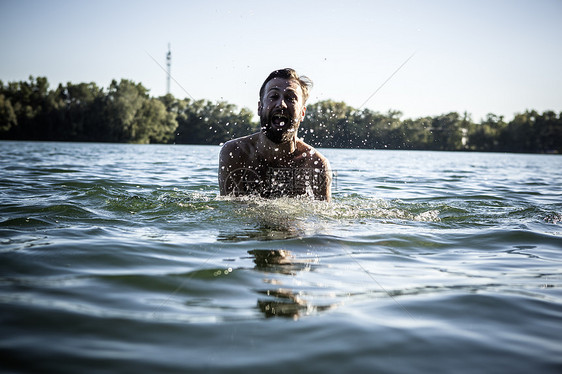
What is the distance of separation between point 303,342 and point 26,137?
79325mm

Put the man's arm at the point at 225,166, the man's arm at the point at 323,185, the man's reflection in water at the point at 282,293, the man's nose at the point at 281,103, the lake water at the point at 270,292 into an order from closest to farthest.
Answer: the lake water at the point at 270,292
the man's reflection in water at the point at 282,293
the man's nose at the point at 281,103
the man's arm at the point at 225,166
the man's arm at the point at 323,185

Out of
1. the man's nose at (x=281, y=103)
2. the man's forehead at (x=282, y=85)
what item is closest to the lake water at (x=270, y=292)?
the man's nose at (x=281, y=103)

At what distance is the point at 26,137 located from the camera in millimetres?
70500

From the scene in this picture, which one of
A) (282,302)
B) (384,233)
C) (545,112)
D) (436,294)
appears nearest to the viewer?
(282,302)

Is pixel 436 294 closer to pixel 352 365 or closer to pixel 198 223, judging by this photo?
pixel 352 365

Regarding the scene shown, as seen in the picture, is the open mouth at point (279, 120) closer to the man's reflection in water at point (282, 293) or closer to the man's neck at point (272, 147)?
the man's neck at point (272, 147)

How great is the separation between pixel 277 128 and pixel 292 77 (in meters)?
0.74

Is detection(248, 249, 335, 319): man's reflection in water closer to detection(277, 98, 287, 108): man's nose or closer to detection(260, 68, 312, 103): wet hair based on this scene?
detection(277, 98, 287, 108): man's nose

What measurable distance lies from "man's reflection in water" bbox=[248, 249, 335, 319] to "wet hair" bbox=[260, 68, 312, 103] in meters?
3.05

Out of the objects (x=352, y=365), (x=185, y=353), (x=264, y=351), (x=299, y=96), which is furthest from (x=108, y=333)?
(x=299, y=96)

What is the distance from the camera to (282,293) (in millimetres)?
2574

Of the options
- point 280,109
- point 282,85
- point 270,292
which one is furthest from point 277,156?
point 270,292

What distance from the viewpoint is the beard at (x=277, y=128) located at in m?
5.70

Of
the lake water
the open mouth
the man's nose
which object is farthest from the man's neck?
the lake water
